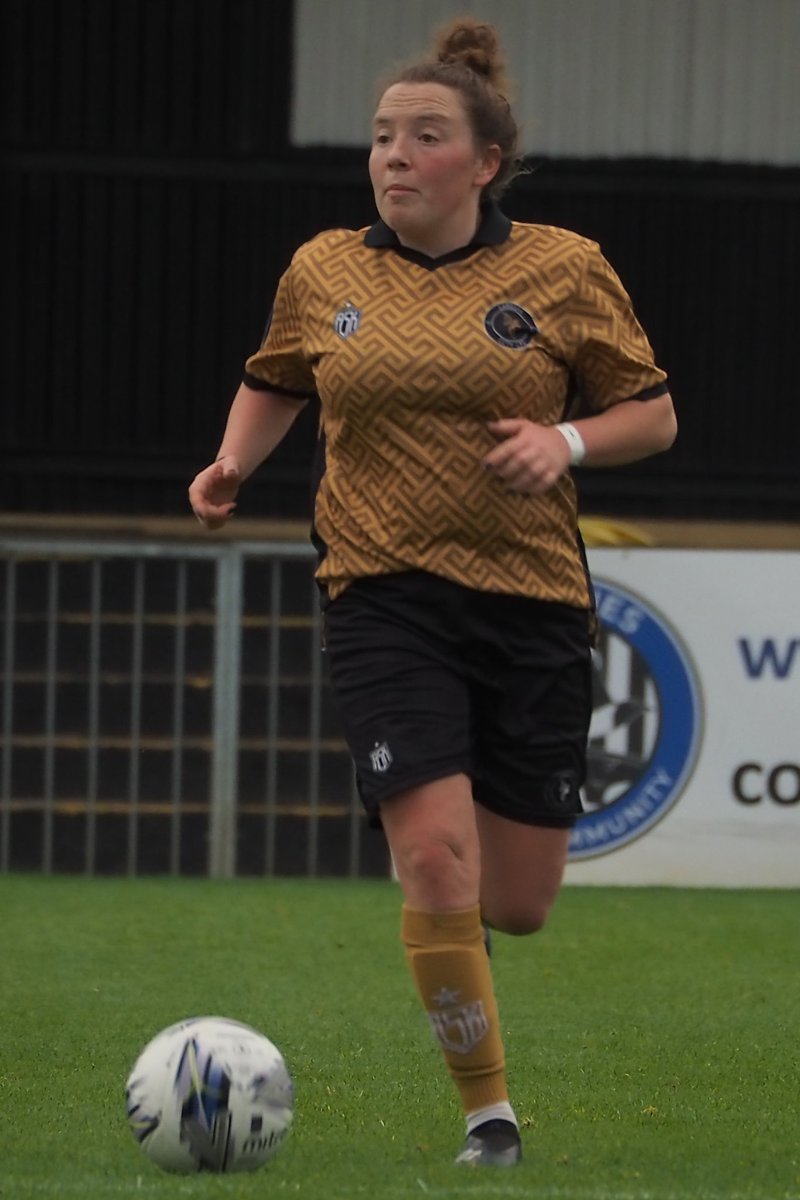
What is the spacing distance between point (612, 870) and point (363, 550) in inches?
237

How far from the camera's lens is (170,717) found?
11039mm

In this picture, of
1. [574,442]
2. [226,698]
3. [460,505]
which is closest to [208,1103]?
[460,505]

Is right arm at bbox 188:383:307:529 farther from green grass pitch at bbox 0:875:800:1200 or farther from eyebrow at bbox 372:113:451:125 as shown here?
green grass pitch at bbox 0:875:800:1200

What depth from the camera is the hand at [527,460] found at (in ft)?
14.5

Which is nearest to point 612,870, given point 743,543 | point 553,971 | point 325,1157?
point 743,543

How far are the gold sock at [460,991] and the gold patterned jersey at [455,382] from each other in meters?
0.65

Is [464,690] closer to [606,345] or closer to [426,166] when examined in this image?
[606,345]

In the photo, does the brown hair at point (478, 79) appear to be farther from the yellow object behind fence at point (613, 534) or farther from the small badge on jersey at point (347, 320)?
the yellow object behind fence at point (613, 534)

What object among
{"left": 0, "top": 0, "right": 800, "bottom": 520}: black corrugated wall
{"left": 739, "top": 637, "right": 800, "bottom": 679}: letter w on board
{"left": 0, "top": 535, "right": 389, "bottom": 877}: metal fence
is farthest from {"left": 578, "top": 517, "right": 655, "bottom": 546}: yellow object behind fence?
{"left": 0, "top": 0, "right": 800, "bottom": 520}: black corrugated wall

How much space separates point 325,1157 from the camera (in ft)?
15.5

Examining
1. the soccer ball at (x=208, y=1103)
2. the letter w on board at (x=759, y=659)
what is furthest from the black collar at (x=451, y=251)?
the letter w on board at (x=759, y=659)

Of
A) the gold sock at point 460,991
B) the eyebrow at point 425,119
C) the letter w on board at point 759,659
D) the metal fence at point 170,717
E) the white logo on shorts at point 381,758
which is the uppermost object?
the eyebrow at point 425,119

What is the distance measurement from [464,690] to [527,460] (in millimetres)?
536

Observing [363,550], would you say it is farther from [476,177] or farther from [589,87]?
[589,87]
